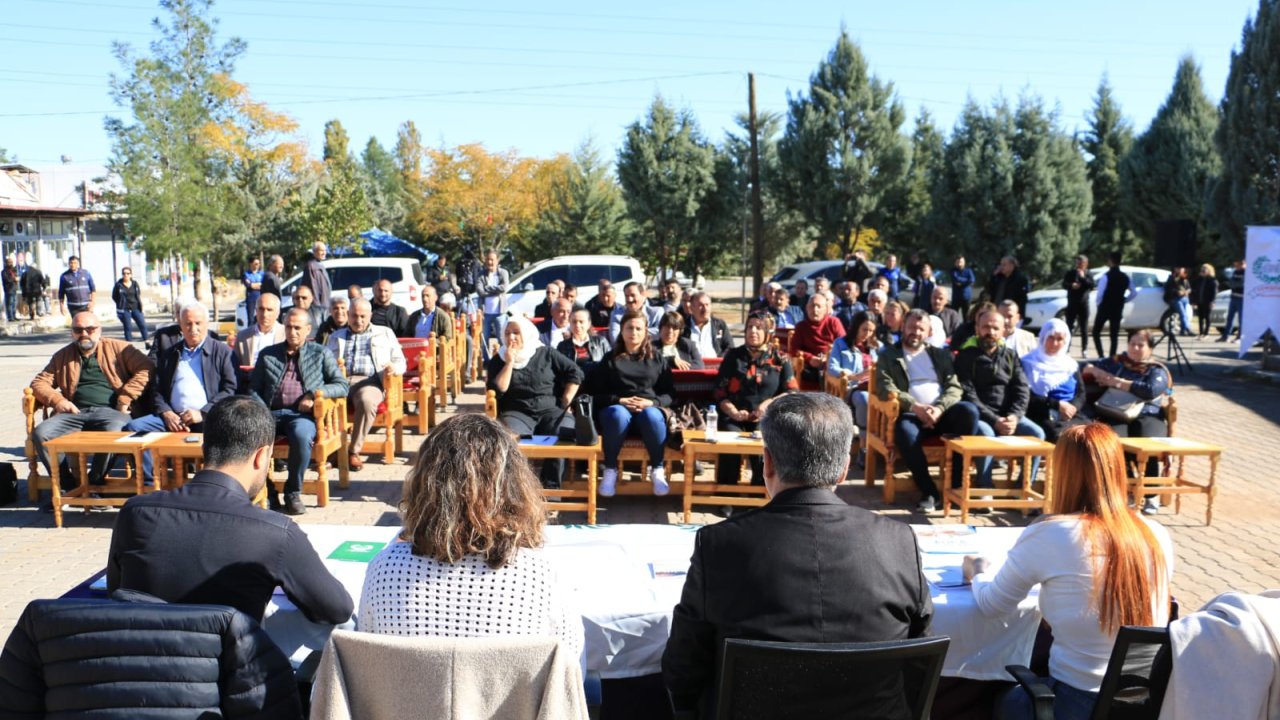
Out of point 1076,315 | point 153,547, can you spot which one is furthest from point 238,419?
point 1076,315

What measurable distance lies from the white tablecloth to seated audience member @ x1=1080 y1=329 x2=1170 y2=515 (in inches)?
162

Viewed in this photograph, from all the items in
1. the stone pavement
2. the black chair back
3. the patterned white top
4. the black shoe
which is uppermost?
the patterned white top

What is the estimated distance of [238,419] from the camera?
3.25 m

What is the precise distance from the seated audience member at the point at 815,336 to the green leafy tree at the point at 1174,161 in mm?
22964

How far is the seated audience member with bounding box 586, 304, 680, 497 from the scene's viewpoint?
22.6 ft

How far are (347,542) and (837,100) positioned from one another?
86.9 ft

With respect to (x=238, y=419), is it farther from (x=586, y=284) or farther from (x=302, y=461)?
(x=586, y=284)

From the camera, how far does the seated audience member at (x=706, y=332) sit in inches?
384

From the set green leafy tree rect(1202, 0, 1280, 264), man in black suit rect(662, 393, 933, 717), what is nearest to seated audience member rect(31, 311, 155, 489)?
man in black suit rect(662, 393, 933, 717)

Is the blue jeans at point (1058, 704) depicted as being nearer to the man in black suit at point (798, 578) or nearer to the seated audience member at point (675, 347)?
the man in black suit at point (798, 578)

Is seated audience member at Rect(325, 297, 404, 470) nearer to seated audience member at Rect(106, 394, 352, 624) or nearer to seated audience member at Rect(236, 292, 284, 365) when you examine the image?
seated audience member at Rect(236, 292, 284, 365)

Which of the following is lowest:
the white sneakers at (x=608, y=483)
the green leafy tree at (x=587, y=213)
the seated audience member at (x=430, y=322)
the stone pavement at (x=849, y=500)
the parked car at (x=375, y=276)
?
the stone pavement at (x=849, y=500)

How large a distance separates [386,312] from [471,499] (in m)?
8.84

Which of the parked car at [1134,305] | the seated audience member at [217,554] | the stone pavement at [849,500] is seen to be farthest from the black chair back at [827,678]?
the parked car at [1134,305]
